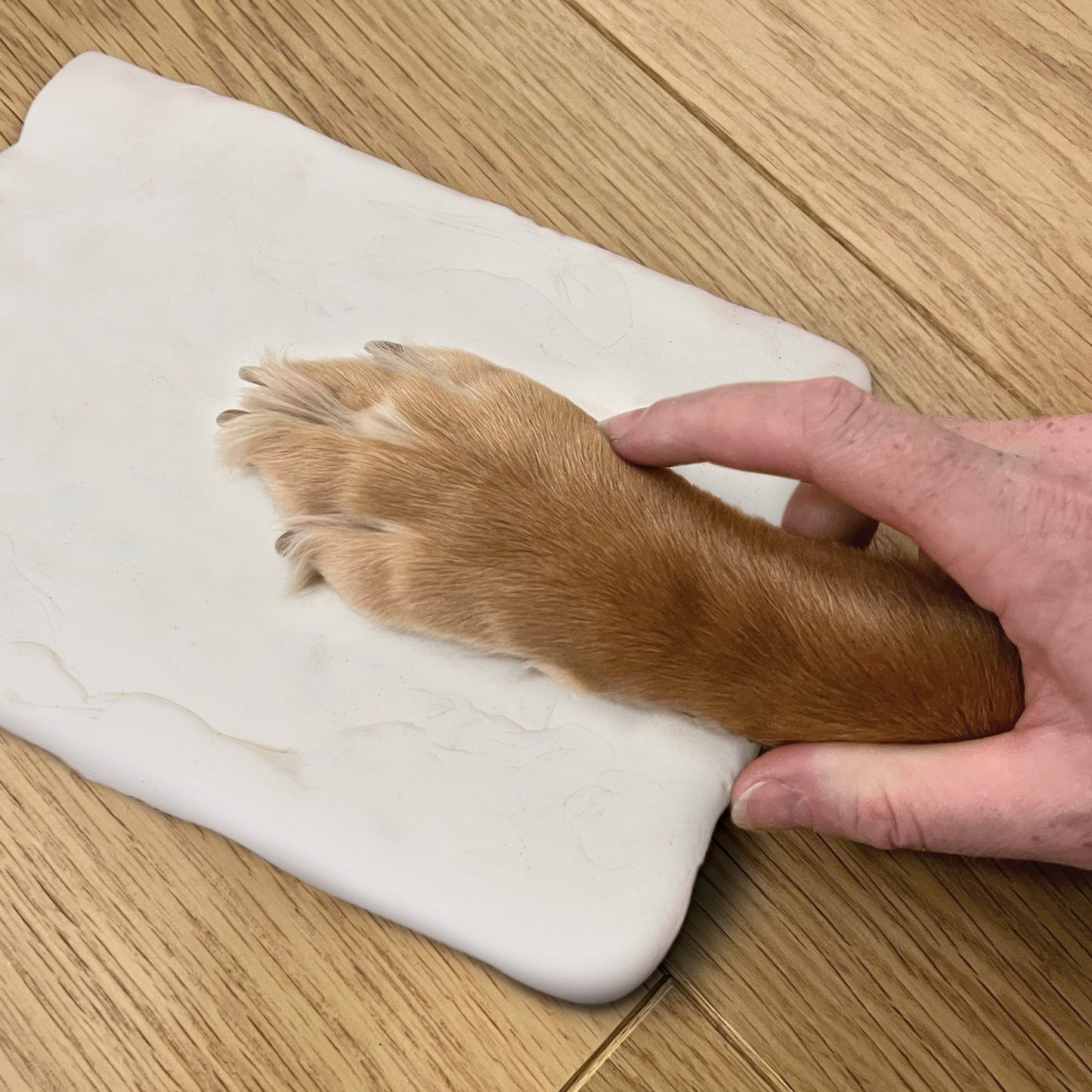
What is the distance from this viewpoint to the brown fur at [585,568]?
0.46 meters

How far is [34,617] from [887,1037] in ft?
1.81

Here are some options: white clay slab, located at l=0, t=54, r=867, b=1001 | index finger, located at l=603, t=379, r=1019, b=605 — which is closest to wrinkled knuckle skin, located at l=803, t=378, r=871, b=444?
index finger, located at l=603, t=379, r=1019, b=605

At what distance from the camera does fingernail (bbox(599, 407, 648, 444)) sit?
521 millimetres

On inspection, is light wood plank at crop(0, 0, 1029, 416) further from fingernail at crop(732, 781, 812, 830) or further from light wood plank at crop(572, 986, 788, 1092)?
light wood plank at crop(572, 986, 788, 1092)

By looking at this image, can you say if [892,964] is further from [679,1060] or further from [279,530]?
[279,530]

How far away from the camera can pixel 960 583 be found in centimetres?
46

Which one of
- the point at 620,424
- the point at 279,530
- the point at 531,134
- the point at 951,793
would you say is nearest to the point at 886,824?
the point at 951,793

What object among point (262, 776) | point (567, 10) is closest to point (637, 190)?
point (567, 10)

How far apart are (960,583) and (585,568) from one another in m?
0.18

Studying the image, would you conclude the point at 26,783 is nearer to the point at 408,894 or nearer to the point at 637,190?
the point at 408,894

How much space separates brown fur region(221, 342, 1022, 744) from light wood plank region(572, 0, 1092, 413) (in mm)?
282

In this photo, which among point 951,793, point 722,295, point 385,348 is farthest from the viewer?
point 722,295

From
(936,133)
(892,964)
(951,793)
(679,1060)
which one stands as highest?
(936,133)

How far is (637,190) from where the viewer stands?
68 cm
